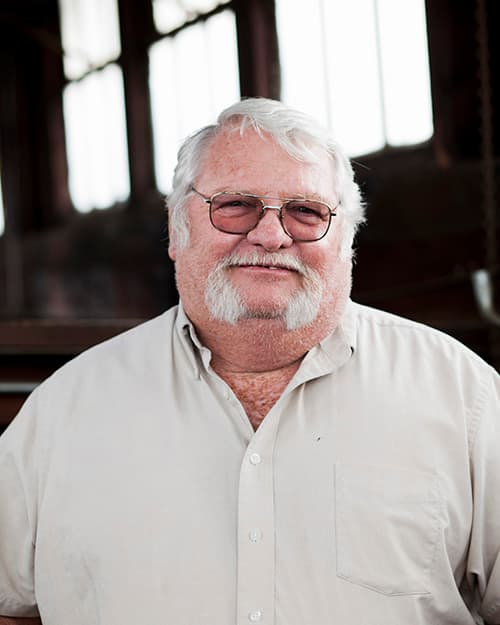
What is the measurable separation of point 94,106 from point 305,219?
9.56 meters

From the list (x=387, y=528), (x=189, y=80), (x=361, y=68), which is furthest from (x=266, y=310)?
(x=189, y=80)

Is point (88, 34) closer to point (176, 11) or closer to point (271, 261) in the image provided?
point (176, 11)

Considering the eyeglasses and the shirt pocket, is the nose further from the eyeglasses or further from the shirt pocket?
the shirt pocket

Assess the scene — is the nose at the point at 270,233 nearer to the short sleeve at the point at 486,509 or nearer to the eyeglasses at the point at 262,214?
the eyeglasses at the point at 262,214

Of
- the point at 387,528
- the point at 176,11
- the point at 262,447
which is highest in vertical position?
the point at 176,11

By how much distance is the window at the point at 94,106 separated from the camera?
34.0 ft

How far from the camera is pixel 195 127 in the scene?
913 centimetres

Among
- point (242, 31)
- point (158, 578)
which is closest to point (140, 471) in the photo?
point (158, 578)

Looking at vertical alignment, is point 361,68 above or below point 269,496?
above

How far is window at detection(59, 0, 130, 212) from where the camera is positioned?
1035 centimetres

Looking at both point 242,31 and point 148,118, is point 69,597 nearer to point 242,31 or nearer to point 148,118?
point 242,31

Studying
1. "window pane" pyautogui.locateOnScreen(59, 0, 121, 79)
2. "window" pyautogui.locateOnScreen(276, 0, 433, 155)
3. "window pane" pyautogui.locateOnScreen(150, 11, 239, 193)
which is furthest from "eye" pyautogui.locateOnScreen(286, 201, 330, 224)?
"window pane" pyautogui.locateOnScreen(59, 0, 121, 79)

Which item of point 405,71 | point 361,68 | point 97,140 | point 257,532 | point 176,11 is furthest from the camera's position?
point 97,140

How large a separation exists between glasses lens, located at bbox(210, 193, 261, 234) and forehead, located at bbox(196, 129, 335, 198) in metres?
0.02
